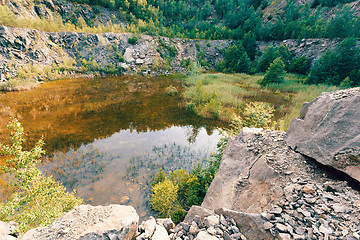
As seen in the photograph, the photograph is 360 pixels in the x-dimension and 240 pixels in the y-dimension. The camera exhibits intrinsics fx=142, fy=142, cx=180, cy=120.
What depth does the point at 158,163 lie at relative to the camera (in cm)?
1022

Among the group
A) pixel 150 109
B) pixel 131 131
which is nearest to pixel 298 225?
pixel 131 131

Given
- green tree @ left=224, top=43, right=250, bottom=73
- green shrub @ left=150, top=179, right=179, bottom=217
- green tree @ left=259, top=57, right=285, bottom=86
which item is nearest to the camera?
green shrub @ left=150, top=179, right=179, bottom=217

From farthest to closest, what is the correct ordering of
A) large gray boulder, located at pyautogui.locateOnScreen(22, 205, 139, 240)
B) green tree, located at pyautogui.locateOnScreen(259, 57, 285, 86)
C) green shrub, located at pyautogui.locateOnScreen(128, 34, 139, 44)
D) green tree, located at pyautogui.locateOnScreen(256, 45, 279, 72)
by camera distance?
green shrub, located at pyautogui.locateOnScreen(128, 34, 139, 44) < green tree, located at pyautogui.locateOnScreen(256, 45, 279, 72) < green tree, located at pyautogui.locateOnScreen(259, 57, 285, 86) < large gray boulder, located at pyautogui.locateOnScreen(22, 205, 139, 240)

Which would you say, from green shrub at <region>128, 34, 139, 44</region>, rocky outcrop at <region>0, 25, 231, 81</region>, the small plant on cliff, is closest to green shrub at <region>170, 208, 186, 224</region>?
the small plant on cliff

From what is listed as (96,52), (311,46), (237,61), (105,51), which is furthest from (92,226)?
(311,46)

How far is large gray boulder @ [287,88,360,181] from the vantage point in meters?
3.54

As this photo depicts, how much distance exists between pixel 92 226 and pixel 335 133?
6.84 m

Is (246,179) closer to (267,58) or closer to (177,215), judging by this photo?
(177,215)

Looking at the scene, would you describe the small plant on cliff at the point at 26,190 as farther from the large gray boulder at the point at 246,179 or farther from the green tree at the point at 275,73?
the green tree at the point at 275,73

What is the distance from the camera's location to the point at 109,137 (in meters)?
13.0

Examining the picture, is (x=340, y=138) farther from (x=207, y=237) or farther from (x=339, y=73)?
(x=339, y=73)

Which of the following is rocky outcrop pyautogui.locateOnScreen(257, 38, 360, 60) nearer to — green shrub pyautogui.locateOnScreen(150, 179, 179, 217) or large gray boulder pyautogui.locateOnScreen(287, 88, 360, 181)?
large gray boulder pyautogui.locateOnScreen(287, 88, 360, 181)

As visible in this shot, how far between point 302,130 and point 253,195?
2894 mm

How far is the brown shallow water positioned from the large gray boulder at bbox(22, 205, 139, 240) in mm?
3676
